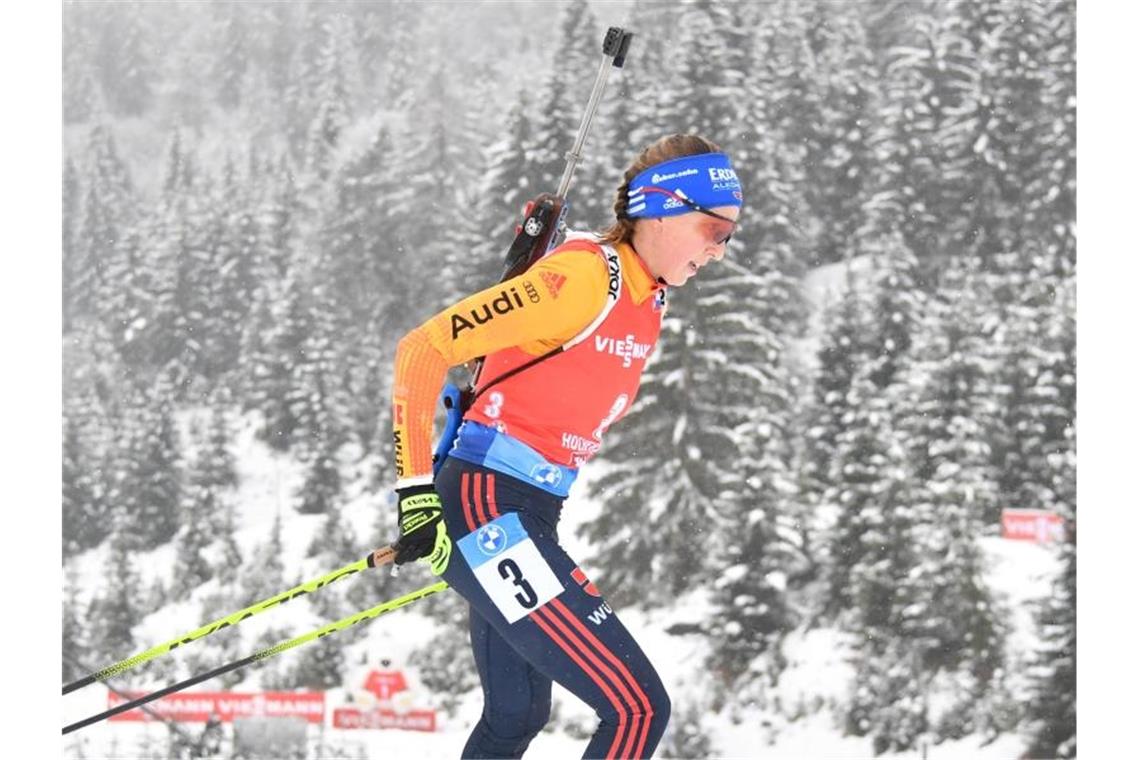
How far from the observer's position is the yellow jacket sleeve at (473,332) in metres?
2.51

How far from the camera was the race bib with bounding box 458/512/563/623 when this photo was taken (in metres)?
2.56

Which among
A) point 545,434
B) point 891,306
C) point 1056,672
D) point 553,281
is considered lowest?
point 1056,672

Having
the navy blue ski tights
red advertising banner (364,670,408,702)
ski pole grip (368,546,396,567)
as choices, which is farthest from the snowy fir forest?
ski pole grip (368,546,396,567)

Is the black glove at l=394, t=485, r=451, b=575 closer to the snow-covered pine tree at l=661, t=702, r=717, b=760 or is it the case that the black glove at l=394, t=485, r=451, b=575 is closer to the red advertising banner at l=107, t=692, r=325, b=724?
the snow-covered pine tree at l=661, t=702, r=717, b=760

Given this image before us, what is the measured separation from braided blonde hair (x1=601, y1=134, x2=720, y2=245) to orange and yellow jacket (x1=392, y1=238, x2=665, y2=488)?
0.06 m

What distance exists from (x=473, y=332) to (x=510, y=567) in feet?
1.73

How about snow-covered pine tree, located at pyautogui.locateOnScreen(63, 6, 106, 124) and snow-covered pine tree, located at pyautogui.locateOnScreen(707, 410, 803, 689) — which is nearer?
snow-covered pine tree, located at pyautogui.locateOnScreen(707, 410, 803, 689)

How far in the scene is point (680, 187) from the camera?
9.12 ft

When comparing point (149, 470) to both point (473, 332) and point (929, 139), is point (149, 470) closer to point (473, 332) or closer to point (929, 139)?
point (929, 139)

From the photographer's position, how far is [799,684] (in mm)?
10648

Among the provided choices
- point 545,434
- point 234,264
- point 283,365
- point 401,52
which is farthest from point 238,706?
point 545,434
